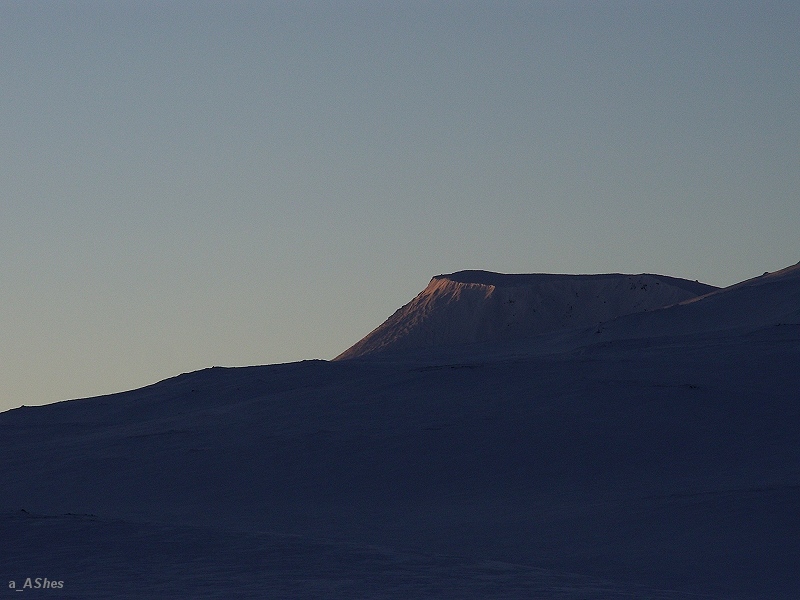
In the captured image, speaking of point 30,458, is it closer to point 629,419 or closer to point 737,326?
point 629,419

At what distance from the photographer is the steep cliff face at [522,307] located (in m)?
59.2

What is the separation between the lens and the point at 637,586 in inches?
343

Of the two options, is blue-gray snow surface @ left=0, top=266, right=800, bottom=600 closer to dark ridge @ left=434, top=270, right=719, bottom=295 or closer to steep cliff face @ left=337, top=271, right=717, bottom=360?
steep cliff face @ left=337, top=271, right=717, bottom=360

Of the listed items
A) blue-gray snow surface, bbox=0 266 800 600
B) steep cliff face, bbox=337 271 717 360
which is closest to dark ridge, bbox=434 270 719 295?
steep cliff face, bbox=337 271 717 360

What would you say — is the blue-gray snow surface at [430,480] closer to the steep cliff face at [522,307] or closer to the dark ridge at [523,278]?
the steep cliff face at [522,307]

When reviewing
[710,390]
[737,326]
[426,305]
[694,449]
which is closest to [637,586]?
[694,449]

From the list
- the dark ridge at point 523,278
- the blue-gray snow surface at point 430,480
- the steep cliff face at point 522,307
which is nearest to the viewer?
the blue-gray snow surface at point 430,480

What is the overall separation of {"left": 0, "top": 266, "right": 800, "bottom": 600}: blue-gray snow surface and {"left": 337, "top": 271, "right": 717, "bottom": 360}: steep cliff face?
32722 mm

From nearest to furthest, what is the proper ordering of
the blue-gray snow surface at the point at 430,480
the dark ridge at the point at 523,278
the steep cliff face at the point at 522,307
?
the blue-gray snow surface at the point at 430,480
the steep cliff face at the point at 522,307
the dark ridge at the point at 523,278

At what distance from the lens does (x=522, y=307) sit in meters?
60.7

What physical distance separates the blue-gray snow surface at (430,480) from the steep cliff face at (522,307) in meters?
32.7

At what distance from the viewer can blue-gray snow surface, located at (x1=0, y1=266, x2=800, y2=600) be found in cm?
885

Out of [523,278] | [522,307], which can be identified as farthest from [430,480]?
[523,278]

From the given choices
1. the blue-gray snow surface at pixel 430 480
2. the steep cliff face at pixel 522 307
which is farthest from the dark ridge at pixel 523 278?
the blue-gray snow surface at pixel 430 480
